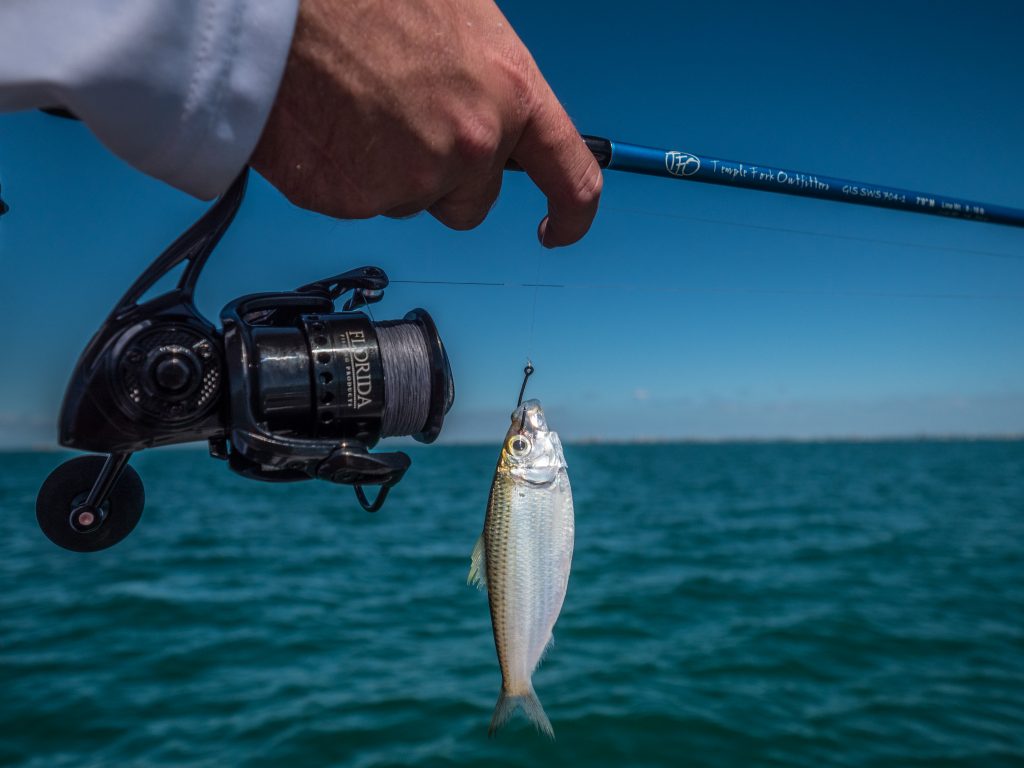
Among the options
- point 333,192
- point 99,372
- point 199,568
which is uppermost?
point 333,192

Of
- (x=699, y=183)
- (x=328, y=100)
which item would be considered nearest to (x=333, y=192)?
(x=328, y=100)

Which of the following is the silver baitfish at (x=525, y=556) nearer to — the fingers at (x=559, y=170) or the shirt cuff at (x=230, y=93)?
the fingers at (x=559, y=170)

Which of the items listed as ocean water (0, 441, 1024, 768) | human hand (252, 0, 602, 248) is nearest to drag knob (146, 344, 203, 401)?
human hand (252, 0, 602, 248)

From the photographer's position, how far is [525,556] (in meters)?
2.27

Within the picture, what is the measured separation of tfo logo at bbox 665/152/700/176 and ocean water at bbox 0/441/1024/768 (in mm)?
5121

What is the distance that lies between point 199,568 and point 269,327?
47.4 feet

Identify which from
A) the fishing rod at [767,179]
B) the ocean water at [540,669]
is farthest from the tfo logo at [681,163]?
the ocean water at [540,669]

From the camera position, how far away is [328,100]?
3.82 feet

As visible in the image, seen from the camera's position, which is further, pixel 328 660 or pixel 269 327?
pixel 328 660

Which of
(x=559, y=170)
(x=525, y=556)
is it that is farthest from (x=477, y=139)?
(x=525, y=556)

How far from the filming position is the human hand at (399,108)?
1.12 metres

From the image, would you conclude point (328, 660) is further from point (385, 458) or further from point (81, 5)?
point (81, 5)

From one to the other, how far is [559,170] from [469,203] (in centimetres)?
24

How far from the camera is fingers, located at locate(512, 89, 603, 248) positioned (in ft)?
5.15
